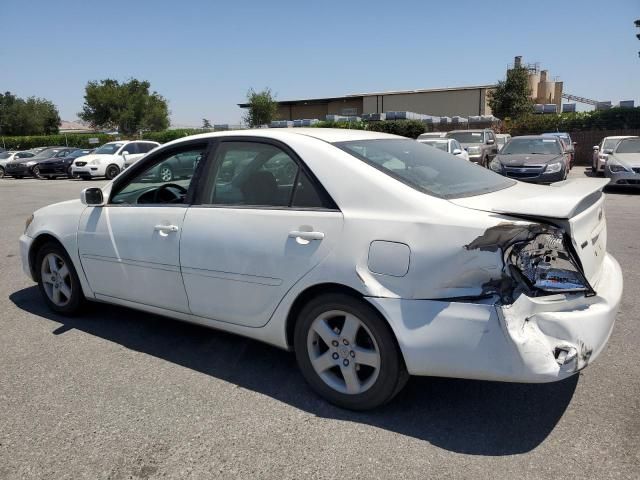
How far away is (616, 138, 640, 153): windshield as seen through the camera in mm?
15359

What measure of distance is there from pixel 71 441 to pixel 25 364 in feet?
4.05

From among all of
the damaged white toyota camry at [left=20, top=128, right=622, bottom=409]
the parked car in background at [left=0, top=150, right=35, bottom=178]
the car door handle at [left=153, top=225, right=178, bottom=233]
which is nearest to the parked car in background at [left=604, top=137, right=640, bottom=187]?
the damaged white toyota camry at [left=20, top=128, right=622, bottom=409]

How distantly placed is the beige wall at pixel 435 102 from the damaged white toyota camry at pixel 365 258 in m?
50.6

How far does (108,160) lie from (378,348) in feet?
73.0

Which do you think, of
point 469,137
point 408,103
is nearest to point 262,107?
point 408,103

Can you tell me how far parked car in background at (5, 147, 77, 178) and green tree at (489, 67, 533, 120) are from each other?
3221 centimetres

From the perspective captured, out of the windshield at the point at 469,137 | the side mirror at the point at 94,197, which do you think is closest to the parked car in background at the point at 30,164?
the windshield at the point at 469,137

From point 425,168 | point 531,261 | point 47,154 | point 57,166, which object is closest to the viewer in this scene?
point 531,261

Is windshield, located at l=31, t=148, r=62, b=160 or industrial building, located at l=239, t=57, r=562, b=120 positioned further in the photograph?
industrial building, located at l=239, t=57, r=562, b=120

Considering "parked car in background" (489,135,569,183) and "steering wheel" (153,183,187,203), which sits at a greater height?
"steering wheel" (153,183,187,203)

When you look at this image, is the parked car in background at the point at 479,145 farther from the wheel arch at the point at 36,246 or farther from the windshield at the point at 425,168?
the wheel arch at the point at 36,246

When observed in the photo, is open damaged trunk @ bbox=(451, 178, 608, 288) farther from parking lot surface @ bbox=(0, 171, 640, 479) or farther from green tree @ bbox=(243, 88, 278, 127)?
green tree @ bbox=(243, 88, 278, 127)

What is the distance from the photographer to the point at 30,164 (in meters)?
25.8

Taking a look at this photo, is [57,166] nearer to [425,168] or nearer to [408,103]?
[425,168]
